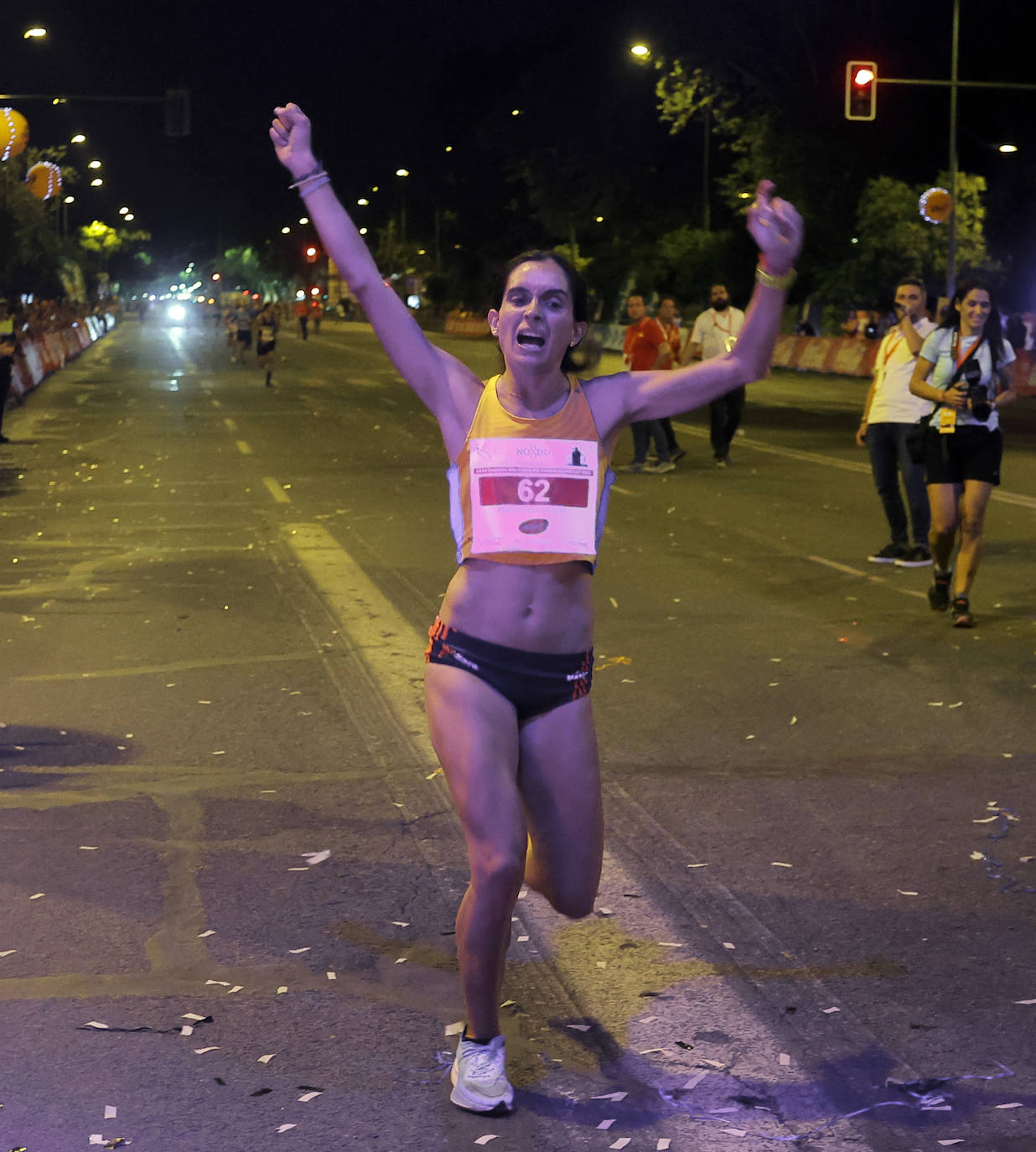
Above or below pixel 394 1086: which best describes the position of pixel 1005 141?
above

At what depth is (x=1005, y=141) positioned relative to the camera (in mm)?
46188

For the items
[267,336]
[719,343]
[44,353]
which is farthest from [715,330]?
[44,353]

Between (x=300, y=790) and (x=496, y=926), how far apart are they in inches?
108

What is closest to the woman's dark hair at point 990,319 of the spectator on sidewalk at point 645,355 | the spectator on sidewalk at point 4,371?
the spectator on sidewalk at point 645,355

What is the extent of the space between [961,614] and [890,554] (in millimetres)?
2600

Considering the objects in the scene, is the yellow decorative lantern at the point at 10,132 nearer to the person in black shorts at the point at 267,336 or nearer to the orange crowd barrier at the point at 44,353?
the orange crowd barrier at the point at 44,353

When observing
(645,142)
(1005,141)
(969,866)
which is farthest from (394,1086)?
(645,142)

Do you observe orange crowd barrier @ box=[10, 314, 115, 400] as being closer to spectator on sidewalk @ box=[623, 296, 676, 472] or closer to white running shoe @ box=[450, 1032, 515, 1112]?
spectator on sidewalk @ box=[623, 296, 676, 472]

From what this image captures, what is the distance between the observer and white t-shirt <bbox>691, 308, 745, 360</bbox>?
61.9 feet

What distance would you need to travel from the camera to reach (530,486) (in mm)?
3949

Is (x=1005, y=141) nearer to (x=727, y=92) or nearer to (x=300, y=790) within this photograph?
(x=727, y=92)

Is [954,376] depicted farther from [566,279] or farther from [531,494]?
[531,494]

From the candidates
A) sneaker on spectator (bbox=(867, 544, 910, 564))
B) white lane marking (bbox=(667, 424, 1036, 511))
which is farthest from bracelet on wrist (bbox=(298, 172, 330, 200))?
white lane marking (bbox=(667, 424, 1036, 511))

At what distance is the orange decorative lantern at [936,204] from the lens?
4291cm
